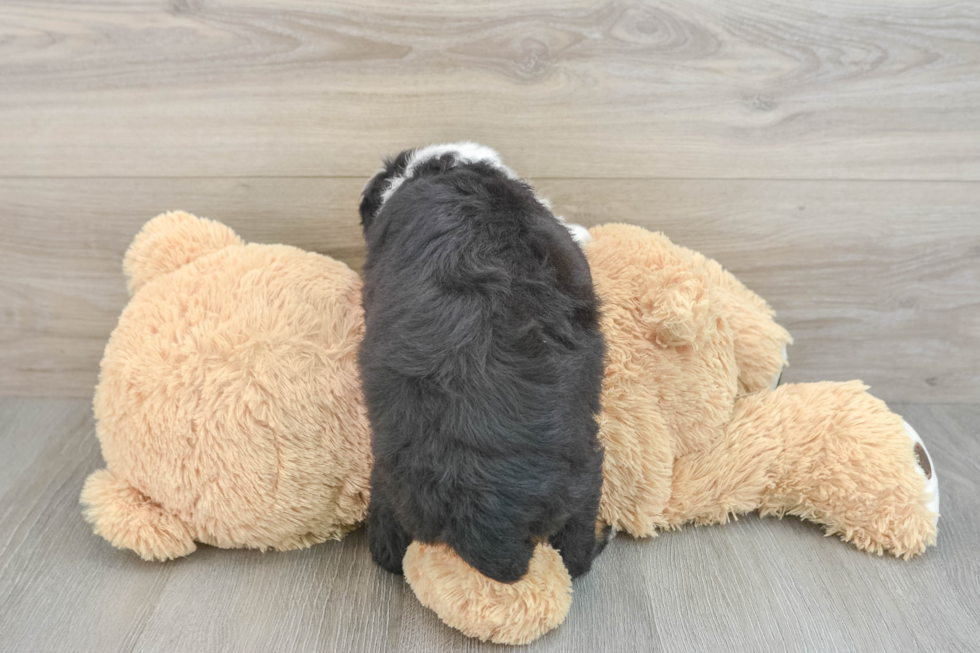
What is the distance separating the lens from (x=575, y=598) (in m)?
0.71

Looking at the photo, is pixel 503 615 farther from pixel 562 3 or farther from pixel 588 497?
pixel 562 3

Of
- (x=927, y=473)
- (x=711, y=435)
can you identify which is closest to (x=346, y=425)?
(x=711, y=435)

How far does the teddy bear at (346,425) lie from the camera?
72 cm

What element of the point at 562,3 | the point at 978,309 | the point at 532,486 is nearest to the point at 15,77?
the point at 562,3

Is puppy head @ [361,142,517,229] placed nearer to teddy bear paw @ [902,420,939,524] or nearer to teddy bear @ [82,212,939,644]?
teddy bear @ [82,212,939,644]

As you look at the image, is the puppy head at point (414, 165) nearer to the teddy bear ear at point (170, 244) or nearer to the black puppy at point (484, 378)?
the black puppy at point (484, 378)

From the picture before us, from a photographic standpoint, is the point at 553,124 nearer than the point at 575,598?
No

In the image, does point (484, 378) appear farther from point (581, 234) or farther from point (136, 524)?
point (136, 524)

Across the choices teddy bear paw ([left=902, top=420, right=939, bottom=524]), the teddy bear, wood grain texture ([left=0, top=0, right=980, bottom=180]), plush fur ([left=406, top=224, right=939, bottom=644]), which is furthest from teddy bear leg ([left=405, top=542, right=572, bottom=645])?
wood grain texture ([left=0, top=0, right=980, bottom=180])

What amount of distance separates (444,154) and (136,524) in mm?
522

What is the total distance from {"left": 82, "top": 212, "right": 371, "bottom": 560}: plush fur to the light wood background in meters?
0.24

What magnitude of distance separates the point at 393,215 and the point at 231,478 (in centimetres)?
33

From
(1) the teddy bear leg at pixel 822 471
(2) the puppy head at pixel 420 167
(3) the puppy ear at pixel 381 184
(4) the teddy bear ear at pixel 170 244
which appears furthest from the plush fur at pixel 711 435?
(4) the teddy bear ear at pixel 170 244

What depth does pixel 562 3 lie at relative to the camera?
0.86 meters
